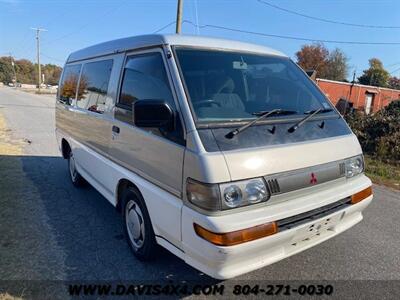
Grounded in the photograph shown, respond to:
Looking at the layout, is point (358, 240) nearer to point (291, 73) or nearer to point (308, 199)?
point (308, 199)

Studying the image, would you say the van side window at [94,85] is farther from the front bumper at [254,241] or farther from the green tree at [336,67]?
the green tree at [336,67]

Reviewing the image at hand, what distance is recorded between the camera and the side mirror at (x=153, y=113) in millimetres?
2535

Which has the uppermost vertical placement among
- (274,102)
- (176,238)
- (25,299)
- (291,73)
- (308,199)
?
(291,73)

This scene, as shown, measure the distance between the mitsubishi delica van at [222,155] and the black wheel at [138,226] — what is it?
1 cm

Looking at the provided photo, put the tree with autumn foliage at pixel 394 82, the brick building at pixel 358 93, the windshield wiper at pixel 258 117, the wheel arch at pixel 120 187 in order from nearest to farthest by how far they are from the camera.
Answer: the windshield wiper at pixel 258 117 → the wheel arch at pixel 120 187 → the brick building at pixel 358 93 → the tree with autumn foliage at pixel 394 82

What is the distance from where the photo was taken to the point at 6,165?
6.72 meters

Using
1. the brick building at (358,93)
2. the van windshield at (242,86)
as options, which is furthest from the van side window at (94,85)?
the brick building at (358,93)

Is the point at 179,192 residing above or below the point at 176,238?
above

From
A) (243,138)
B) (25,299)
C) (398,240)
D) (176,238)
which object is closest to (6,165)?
(25,299)

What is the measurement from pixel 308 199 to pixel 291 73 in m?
1.61

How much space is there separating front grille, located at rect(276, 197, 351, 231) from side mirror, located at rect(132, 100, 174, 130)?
1148 mm

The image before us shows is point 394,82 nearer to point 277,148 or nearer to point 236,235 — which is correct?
point 277,148

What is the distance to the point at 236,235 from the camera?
2252 mm

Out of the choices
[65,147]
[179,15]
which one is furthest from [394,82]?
[65,147]
